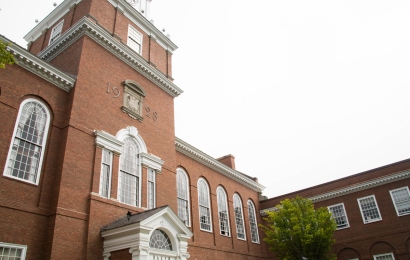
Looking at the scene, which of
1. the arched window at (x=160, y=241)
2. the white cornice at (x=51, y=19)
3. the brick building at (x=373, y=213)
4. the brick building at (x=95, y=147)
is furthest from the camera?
the brick building at (x=373, y=213)

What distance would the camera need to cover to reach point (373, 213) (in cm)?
2361

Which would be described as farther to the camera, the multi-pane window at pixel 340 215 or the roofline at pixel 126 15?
the multi-pane window at pixel 340 215

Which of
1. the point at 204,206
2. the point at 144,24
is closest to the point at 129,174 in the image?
the point at 204,206

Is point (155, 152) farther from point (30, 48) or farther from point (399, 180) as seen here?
point (399, 180)

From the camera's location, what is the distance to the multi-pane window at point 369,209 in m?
23.4

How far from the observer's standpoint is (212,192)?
917 inches

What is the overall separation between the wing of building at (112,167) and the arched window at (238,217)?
0.22 metres

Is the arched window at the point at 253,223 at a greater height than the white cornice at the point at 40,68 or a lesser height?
lesser

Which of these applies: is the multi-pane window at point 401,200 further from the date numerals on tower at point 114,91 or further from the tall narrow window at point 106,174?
the date numerals on tower at point 114,91

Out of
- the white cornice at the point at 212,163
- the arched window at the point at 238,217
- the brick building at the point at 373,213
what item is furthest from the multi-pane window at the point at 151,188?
the brick building at the point at 373,213

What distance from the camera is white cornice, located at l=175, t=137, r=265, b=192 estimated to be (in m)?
21.2

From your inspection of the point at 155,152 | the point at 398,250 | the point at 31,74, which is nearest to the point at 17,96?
the point at 31,74

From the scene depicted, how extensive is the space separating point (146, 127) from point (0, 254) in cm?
867

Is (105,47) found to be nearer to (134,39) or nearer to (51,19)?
(134,39)
